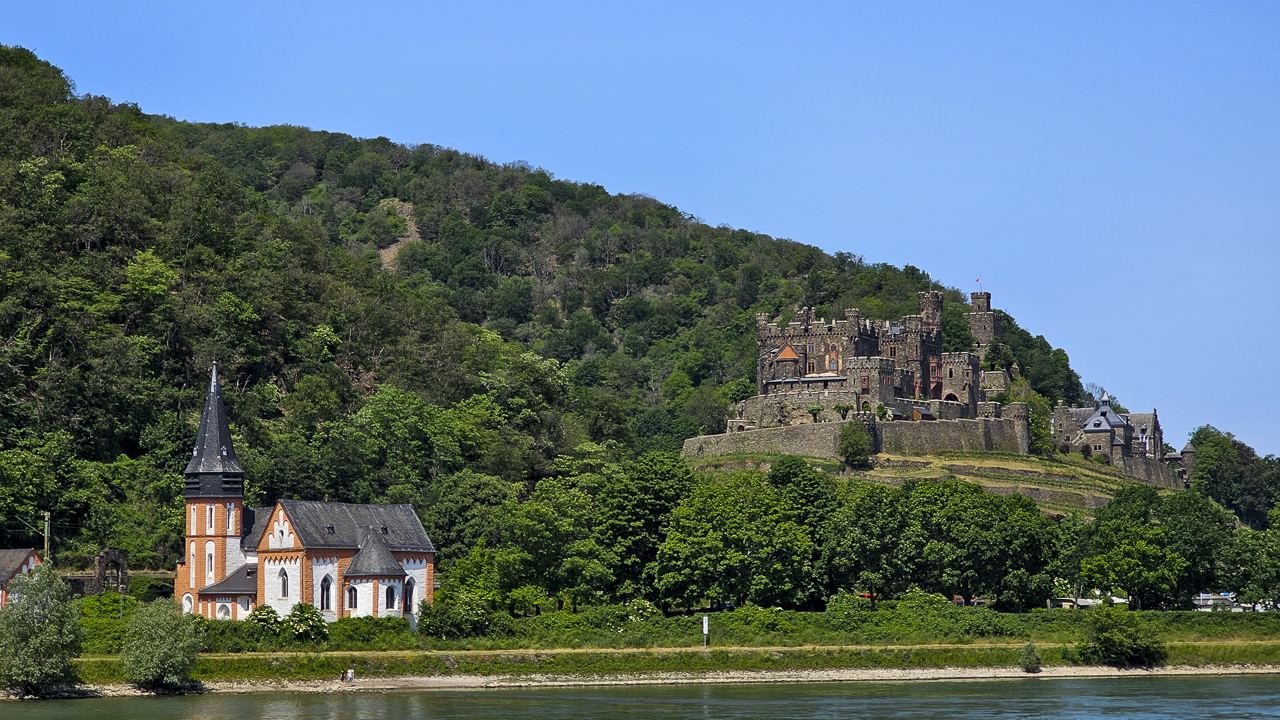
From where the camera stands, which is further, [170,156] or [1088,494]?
[170,156]

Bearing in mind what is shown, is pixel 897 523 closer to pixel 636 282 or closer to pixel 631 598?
pixel 631 598

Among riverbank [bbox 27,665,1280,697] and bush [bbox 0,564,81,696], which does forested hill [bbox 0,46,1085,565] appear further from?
riverbank [bbox 27,665,1280,697]

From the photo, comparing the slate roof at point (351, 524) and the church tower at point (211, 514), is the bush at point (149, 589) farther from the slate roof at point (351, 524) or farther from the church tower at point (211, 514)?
the slate roof at point (351, 524)

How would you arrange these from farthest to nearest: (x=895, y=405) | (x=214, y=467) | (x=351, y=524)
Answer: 1. (x=895, y=405)
2. (x=351, y=524)
3. (x=214, y=467)

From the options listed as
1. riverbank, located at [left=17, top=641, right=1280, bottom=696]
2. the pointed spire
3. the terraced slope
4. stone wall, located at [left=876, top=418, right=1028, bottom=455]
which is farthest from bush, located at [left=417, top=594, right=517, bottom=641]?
stone wall, located at [left=876, top=418, right=1028, bottom=455]

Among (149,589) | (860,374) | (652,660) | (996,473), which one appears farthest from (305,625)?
(860,374)

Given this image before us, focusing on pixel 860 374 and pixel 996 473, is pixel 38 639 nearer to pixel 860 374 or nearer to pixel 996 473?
pixel 996 473

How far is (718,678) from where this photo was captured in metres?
66.4

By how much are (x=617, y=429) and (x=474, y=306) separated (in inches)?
2778

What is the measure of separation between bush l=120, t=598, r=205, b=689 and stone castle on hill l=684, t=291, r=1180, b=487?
181ft

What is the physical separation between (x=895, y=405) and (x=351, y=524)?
172 ft

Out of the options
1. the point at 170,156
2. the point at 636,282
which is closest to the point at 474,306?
the point at 636,282

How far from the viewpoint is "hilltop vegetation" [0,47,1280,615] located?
242 ft

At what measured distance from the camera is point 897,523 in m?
74.5
